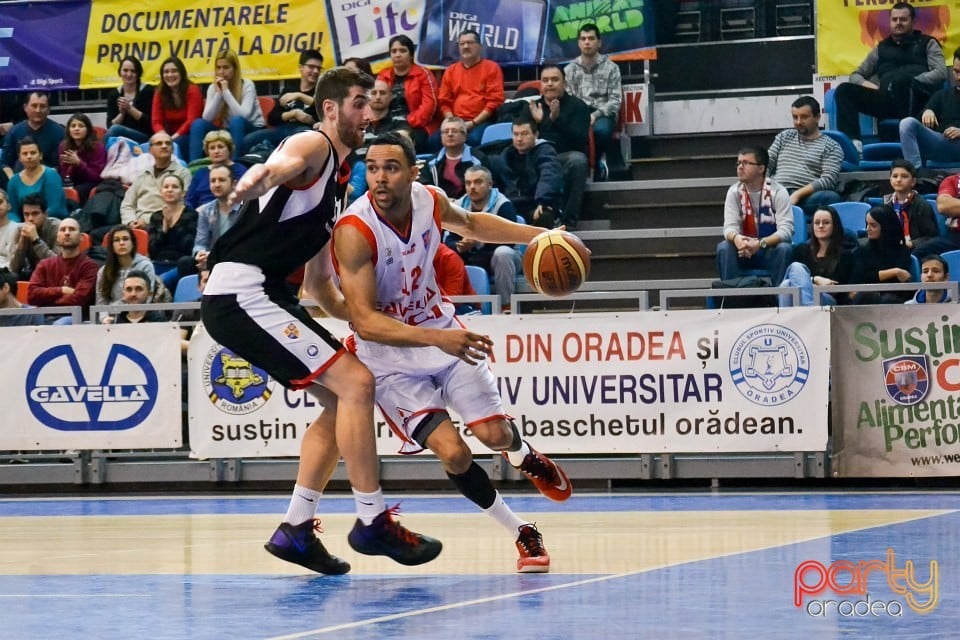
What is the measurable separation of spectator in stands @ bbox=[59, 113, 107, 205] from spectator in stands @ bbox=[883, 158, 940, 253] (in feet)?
27.2

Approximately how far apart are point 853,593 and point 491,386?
6.64 feet

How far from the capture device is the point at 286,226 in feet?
20.9

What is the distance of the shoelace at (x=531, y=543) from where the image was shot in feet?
20.5

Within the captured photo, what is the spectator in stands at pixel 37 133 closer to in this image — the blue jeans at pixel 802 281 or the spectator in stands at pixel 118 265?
the spectator in stands at pixel 118 265

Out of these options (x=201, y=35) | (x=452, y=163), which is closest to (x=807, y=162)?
(x=452, y=163)

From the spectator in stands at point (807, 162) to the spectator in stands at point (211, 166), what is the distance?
5.01 metres

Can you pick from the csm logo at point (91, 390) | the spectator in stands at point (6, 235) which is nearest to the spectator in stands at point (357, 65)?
the csm logo at point (91, 390)

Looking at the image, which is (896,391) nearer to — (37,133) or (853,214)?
(853,214)

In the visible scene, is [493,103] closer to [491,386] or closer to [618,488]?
[618,488]

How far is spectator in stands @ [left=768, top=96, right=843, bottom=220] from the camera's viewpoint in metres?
13.9

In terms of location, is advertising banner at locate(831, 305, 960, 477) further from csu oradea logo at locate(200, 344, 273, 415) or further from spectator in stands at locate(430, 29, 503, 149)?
spectator in stands at locate(430, 29, 503, 149)

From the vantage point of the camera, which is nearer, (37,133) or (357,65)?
(357,65)

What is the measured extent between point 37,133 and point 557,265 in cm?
1193

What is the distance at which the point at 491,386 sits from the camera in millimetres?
6707
